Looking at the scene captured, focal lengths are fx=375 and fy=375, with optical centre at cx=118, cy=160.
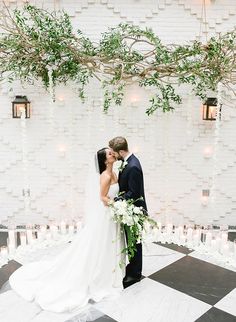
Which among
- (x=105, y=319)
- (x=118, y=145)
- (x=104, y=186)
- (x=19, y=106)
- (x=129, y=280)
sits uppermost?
(x=19, y=106)

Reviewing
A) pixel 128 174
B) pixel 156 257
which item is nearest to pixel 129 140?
pixel 156 257

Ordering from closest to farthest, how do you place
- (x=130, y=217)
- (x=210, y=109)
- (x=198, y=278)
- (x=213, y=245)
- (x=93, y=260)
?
(x=130, y=217) → (x=93, y=260) → (x=198, y=278) → (x=213, y=245) → (x=210, y=109)

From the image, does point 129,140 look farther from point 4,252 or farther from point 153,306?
point 153,306

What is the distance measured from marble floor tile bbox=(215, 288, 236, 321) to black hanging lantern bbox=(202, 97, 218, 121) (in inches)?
89.0

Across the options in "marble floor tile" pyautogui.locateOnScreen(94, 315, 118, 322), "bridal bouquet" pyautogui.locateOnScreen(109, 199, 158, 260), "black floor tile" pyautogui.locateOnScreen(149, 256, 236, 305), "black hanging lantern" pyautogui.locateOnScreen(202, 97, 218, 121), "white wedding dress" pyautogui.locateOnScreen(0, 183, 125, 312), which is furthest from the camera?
"black hanging lantern" pyautogui.locateOnScreen(202, 97, 218, 121)

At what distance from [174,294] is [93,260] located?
2.79 feet

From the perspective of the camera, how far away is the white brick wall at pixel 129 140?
4973 mm

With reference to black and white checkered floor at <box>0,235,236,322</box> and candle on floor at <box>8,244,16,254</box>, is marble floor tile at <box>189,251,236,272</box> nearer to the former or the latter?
black and white checkered floor at <box>0,235,236,322</box>

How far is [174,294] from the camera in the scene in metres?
3.63

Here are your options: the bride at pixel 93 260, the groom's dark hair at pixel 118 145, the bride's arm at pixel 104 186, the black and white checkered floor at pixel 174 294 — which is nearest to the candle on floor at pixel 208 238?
the black and white checkered floor at pixel 174 294

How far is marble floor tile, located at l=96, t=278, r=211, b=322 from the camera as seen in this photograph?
3.27 metres

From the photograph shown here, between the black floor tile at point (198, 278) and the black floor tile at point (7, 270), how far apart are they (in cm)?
151

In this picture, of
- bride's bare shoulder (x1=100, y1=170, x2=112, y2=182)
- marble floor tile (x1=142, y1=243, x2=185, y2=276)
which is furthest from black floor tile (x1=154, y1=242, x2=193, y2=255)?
bride's bare shoulder (x1=100, y1=170, x2=112, y2=182)

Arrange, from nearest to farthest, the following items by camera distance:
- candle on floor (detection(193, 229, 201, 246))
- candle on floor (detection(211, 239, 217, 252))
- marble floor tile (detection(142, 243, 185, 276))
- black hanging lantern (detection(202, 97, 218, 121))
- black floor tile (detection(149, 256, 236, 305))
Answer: black floor tile (detection(149, 256, 236, 305))
marble floor tile (detection(142, 243, 185, 276))
candle on floor (detection(211, 239, 217, 252))
candle on floor (detection(193, 229, 201, 246))
black hanging lantern (detection(202, 97, 218, 121))
